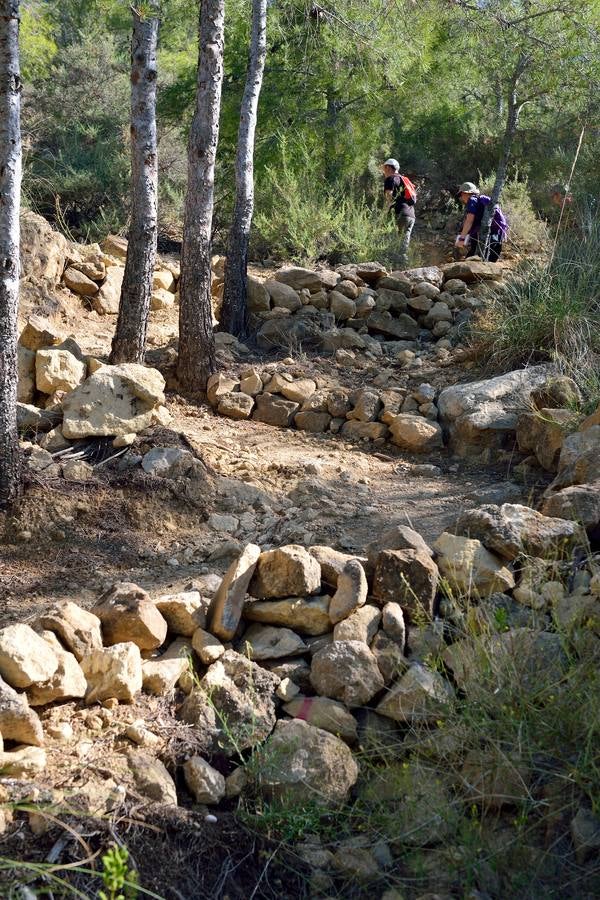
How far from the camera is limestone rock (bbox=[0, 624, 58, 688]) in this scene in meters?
3.26

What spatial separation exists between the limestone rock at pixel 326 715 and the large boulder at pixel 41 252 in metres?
6.63

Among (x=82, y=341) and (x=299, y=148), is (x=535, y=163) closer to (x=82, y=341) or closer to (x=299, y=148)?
(x=299, y=148)

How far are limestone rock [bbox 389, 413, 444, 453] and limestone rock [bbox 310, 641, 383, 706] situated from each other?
3540mm

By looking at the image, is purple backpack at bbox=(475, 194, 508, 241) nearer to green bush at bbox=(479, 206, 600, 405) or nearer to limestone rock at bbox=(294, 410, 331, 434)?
green bush at bbox=(479, 206, 600, 405)

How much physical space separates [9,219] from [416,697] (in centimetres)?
322

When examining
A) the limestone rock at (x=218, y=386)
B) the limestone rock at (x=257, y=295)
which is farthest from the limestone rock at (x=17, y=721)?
the limestone rock at (x=257, y=295)

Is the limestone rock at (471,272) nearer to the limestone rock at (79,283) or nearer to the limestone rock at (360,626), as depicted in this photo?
the limestone rock at (79,283)

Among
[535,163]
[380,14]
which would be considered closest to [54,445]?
[380,14]

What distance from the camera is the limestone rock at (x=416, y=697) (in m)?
3.33

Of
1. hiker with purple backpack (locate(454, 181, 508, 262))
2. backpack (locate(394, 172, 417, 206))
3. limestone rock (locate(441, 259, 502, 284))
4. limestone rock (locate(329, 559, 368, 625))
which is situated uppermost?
backpack (locate(394, 172, 417, 206))

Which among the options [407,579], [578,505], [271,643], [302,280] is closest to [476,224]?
[302,280]

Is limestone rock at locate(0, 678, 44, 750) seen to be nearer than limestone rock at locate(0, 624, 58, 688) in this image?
Yes

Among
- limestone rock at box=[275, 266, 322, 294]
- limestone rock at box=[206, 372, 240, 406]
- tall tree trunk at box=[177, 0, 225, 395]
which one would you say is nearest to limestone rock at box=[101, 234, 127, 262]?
limestone rock at box=[275, 266, 322, 294]

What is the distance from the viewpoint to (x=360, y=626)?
3793mm
